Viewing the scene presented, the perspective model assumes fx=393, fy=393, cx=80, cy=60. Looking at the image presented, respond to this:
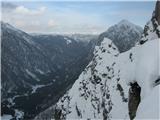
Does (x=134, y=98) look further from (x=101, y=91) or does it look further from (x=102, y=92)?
(x=101, y=91)

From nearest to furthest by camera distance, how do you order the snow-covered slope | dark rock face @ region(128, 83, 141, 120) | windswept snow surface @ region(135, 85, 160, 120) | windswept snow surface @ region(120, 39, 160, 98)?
windswept snow surface @ region(135, 85, 160, 120), windswept snow surface @ region(120, 39, 160, 98), dark rock face @ region(128, 83, 141, 120), the snow-covered slope

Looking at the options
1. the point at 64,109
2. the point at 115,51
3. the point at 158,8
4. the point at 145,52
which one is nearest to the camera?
the point at 145,52

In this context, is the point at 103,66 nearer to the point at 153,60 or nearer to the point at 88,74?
the point at 88,74

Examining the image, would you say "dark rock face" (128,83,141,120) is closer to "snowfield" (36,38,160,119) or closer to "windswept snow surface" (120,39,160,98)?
"windswept snow surface" (120,39,160,98)

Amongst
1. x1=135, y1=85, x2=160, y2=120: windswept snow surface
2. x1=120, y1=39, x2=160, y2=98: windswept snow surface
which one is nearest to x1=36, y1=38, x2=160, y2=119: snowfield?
x1=120, y1=39, x2=160, y2=98: windswept snow surface

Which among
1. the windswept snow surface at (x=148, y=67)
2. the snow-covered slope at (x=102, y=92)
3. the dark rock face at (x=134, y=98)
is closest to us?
the windswept snow surface at (x=148, y=67)

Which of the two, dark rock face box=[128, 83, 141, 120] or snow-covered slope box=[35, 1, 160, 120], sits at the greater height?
snow-covered slope box=[35, 1, 160, 120]

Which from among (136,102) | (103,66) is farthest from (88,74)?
(136,102)

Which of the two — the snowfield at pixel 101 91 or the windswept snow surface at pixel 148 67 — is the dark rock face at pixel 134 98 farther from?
the snowfield at pixel 101 91

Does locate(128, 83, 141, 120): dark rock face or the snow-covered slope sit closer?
locate(128, 83, 141, 120): dark rock face

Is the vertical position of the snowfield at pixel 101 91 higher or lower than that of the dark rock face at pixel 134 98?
higher

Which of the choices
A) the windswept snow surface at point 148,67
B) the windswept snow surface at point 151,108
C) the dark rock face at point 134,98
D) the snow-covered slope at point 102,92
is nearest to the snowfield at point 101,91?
the snow-covered slope at point 102,92
